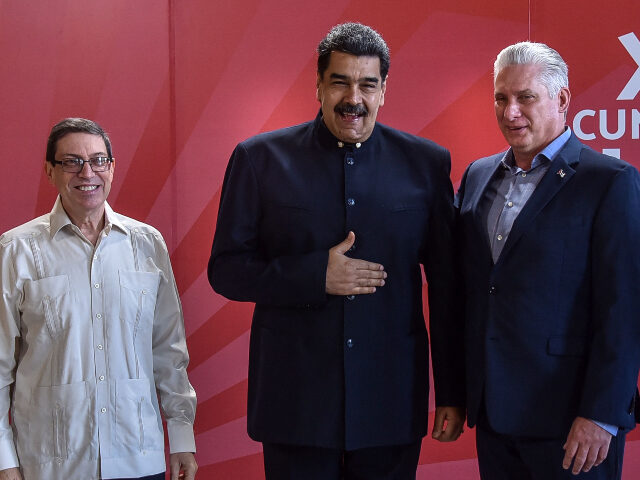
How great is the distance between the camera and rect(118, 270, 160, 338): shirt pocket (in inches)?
92.5

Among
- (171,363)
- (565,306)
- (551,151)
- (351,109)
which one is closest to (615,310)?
(565,306)

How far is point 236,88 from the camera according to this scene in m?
3.21

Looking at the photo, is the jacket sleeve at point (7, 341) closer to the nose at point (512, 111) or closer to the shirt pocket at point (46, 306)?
the shirt pocket at point (46, 306)

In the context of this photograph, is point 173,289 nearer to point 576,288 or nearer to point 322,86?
point 322,86

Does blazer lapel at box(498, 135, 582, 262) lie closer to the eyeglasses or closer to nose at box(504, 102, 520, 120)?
nose at box(504, 102, 520, 120)

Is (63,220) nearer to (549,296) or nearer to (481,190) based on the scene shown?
(481,190)

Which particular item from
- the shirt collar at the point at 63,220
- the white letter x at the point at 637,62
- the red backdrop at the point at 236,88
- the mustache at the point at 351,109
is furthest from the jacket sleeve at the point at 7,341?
the white letter x at the point at 637,62

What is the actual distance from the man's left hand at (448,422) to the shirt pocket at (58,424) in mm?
1030

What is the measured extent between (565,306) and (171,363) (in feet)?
4.04

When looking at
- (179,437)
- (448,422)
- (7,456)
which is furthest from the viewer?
(179,437)

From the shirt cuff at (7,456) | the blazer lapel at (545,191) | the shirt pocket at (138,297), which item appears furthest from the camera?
the shirt pocket at (138,297)

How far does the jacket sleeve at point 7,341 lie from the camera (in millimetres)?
2258

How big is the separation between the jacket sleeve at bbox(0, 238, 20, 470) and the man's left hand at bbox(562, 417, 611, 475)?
1.58 m

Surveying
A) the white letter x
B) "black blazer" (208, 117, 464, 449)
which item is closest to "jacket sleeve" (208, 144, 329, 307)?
"black blazer" (208, 117, 464, 449)
